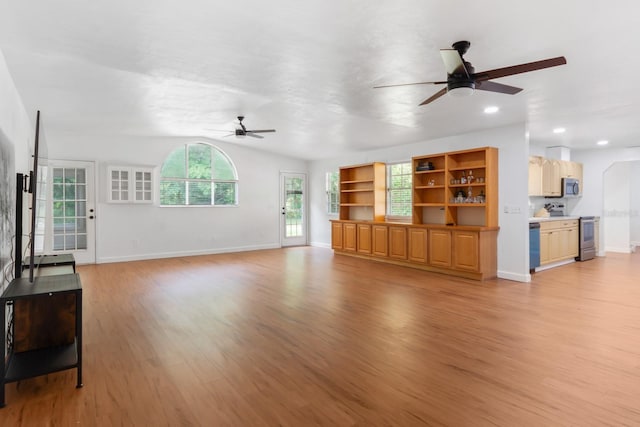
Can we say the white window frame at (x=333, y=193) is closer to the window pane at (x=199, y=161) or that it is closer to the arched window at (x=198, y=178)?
the arched window at (x=198, y=178)

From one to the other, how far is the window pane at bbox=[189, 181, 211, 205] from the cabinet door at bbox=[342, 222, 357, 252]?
134 inches

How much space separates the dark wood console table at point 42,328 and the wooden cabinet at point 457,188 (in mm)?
5562

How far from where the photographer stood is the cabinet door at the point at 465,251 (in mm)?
5684

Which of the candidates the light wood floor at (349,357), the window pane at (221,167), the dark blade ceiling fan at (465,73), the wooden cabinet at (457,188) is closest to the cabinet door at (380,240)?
the wooden cabinet at (457,188)

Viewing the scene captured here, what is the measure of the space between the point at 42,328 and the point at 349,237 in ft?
20.6

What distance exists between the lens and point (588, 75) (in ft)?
12.0

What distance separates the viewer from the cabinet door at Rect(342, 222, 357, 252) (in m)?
8.21

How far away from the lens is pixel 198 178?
863 centimetres

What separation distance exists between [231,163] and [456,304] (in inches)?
258

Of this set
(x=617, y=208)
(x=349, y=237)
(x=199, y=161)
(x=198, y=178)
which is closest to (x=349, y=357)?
(x=349, y=237)

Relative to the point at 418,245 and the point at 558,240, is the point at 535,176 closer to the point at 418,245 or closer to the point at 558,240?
the point at 558,240

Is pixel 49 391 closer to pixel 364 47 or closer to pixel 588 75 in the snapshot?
pixel 364 47

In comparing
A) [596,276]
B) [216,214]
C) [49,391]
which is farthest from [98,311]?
[596,276]

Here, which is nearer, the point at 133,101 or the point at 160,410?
the point at 160,410
